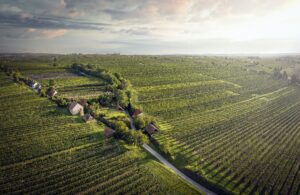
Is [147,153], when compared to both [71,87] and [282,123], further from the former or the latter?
[71,87]

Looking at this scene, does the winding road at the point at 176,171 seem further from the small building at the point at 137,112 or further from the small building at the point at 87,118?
the small building at the point at 87,118

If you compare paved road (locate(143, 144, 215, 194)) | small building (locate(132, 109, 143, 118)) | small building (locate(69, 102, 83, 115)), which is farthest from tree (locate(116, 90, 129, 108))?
paved road (locate(143, 144, 215, 194))

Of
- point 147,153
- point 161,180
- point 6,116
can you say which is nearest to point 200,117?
point 147,153

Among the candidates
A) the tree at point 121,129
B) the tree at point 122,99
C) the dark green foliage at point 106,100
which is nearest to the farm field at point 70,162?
the tree at point 121,129

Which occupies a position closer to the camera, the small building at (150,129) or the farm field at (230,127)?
the farm field at (230,127)

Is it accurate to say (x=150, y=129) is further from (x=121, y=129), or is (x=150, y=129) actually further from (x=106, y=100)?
(x=106, y=100)

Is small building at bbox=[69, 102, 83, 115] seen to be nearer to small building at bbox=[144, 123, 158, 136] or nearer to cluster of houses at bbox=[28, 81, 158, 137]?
cluster of houses at bbox=[28, 81, 158, 137]
